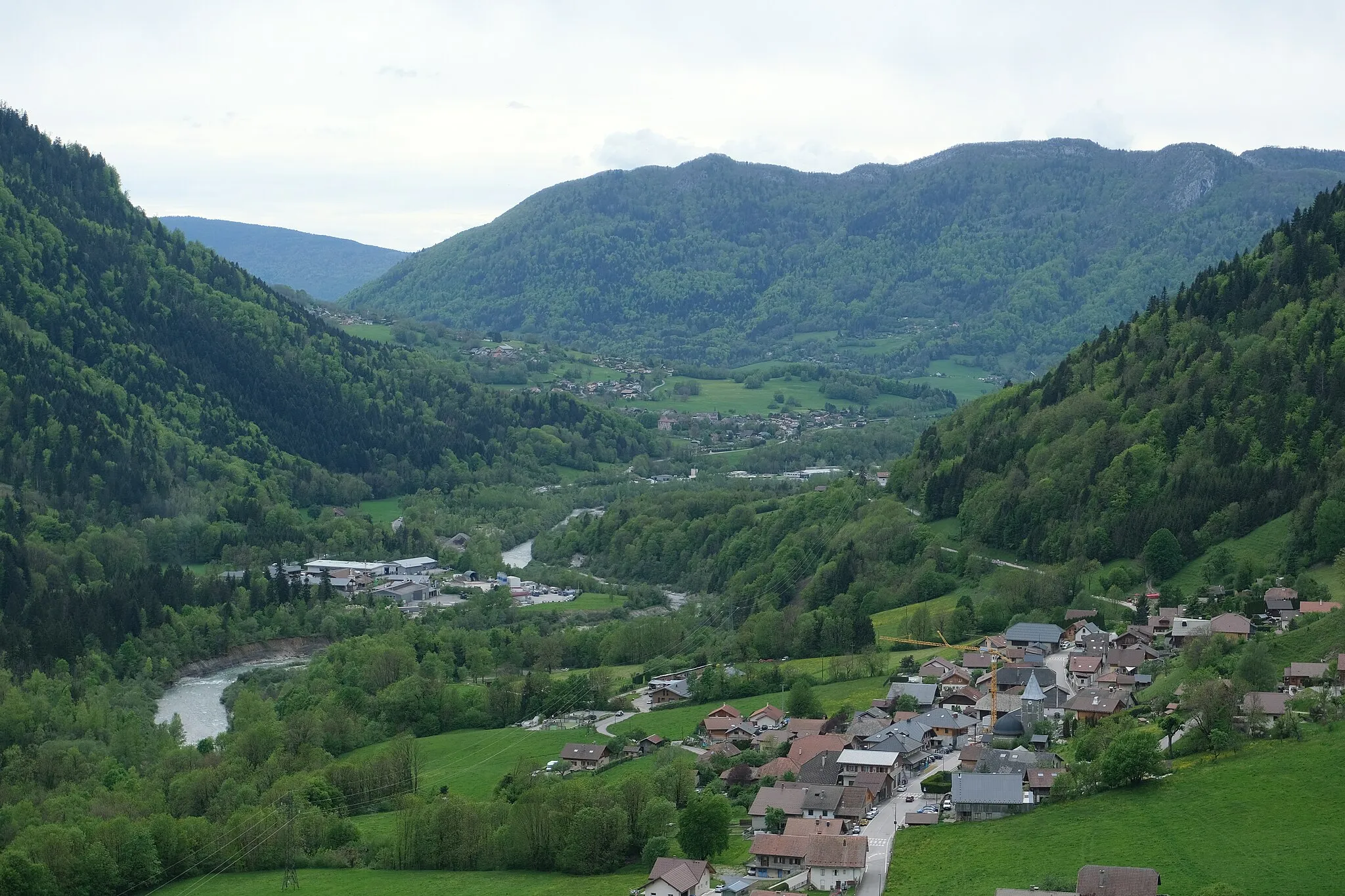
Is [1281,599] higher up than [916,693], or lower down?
higher up

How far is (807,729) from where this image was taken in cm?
6969

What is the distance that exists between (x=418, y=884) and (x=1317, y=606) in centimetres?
4032

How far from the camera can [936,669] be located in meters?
77.2

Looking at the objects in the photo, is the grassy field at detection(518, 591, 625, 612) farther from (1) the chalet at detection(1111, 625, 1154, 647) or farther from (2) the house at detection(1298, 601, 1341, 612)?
(2) the house at detection(1298, 601, 1341, 612)

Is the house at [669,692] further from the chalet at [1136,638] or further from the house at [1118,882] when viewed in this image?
the house at [1118,882]

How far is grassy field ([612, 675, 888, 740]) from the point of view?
75125 millimetres

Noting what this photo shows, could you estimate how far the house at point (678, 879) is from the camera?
5247 centimetres

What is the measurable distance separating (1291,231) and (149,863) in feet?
270

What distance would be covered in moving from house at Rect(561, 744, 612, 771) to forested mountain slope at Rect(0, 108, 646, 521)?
7529 centimetres

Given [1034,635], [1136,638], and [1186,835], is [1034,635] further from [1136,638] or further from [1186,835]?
[1186,835]

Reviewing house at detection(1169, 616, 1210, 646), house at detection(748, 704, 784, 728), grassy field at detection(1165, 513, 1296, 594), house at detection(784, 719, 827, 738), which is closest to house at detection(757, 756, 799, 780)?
house at detection(784, 719, 827, 738)

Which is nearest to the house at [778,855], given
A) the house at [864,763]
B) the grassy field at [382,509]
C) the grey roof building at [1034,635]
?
the house at [864,763]

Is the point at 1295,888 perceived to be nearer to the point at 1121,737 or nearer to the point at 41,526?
the point at 1121,737

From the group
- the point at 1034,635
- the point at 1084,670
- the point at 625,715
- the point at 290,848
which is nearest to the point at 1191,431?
the point at 1034,635
